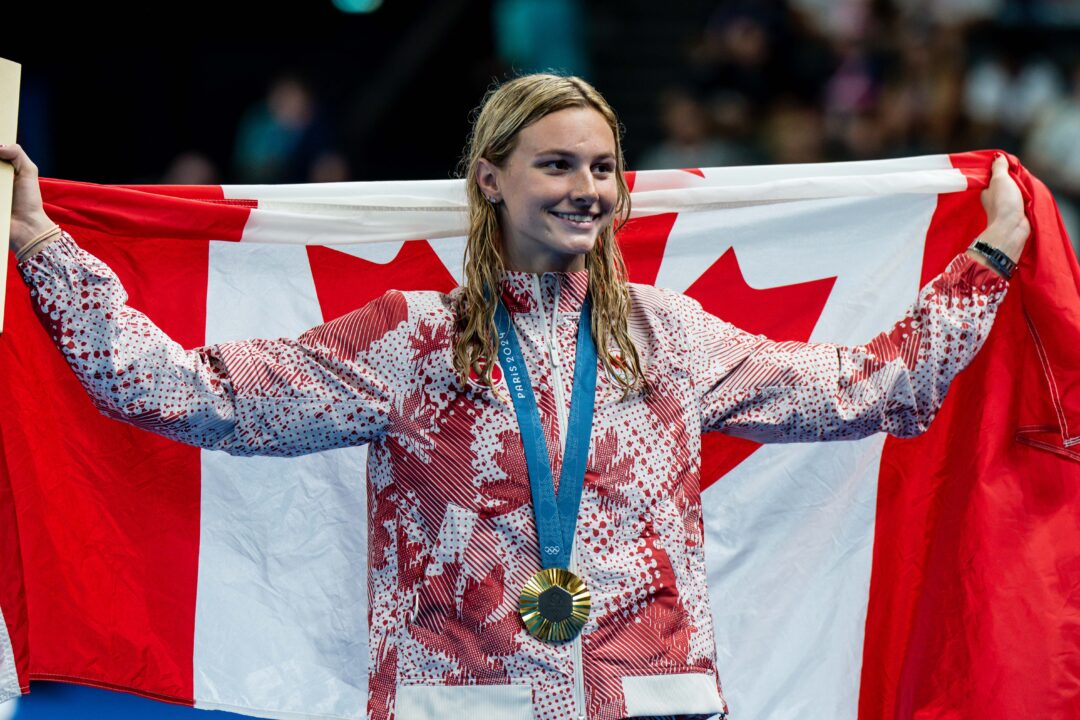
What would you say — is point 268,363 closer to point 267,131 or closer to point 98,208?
point 98,208

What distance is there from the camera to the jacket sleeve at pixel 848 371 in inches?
120

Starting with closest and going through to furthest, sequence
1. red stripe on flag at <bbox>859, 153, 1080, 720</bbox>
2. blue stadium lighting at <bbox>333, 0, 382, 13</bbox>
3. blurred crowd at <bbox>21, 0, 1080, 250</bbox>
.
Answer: red stripe on flag at <bbox>859, 153, 1080, 720</bbox> < blurred crowd at <bbox>21, 0, 1080, 250</bbox> < blue stadium lighting at <bbox>333, 0, 382, 13</bbox>

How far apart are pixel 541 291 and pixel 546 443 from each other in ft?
1.02

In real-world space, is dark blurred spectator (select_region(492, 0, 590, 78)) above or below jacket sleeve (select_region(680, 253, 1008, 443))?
above

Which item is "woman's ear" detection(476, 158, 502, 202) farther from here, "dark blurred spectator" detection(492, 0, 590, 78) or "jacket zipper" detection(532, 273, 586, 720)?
"dark blurred spectator" detection(492, 0, 590, 78)

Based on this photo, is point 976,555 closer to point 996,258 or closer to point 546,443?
point 996,258

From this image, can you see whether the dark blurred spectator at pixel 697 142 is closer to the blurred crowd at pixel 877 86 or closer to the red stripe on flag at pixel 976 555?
the blurred crowd at pixel 877 86

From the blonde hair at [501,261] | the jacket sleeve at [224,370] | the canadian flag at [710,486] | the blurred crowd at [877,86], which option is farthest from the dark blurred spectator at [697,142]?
the jacket sleeve at [224,370]

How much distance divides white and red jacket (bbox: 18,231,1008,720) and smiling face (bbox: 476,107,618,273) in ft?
0.31

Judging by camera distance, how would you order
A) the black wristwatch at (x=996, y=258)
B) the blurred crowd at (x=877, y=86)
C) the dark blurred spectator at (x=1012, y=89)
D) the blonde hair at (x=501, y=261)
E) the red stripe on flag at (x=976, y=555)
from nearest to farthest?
the blonde hair at (x=501, y=261), the black wristwatch at (x=996, y=258), the red stripe on flag at (x=976, y=555), the blurred crowd at (x=877, y=86), the dark blurred spectator at (x=1012, y=89)

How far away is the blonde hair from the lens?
9.46 ft

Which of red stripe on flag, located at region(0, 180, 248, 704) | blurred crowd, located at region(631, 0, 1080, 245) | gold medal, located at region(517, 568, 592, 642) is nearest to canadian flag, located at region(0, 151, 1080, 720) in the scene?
red stripe on flag, located at region(0, 180, 248, 704)

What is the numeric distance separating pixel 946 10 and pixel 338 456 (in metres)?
6.97

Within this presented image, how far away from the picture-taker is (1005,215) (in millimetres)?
3281
